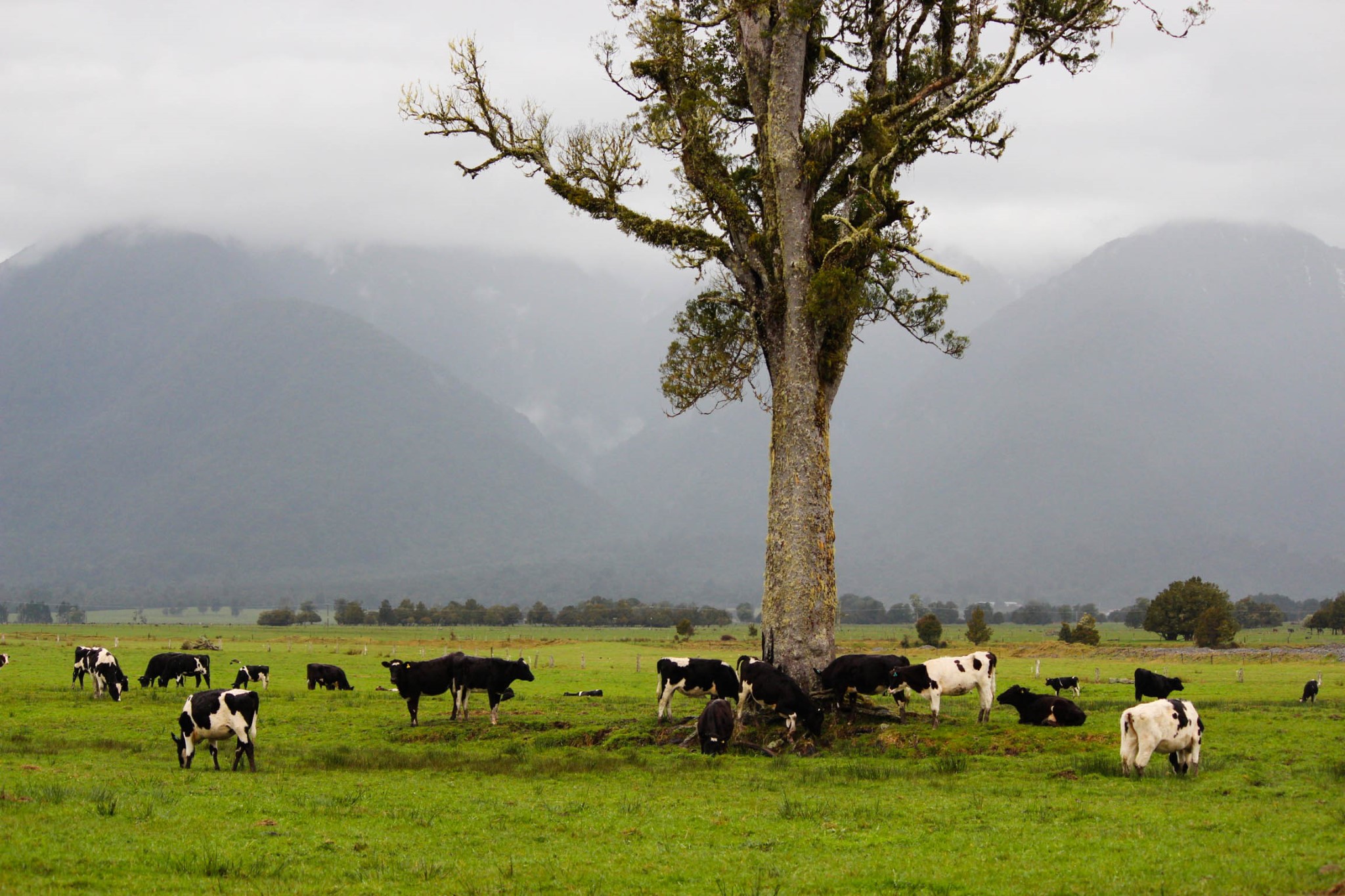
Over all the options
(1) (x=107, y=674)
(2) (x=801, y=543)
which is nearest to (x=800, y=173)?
(2) (x=801, y=543)

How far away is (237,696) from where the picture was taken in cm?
2117

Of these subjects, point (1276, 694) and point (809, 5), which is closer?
point (809, 5)

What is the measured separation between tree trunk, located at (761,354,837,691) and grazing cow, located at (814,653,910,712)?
0.30 meters

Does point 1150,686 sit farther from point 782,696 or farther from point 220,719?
point 220,719

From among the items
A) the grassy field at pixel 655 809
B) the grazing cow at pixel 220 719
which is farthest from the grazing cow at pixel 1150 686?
the grazing cow at pixel 220 719

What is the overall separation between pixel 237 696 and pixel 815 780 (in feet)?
36.0

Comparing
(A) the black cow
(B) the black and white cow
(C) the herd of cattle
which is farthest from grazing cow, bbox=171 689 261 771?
(A) the black cow

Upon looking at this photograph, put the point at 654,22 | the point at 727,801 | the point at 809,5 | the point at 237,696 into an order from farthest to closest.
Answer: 1. the point at 654,22
2. the point at 809,5
3. the point at 237,696
4. the point at 727,801

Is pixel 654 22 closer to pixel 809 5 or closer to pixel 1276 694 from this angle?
pixel 809 5

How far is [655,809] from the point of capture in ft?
56.1

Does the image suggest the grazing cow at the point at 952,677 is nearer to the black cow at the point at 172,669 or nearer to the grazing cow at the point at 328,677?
the grazing cow at the point at 328,677

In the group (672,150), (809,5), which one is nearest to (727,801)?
(672,150)

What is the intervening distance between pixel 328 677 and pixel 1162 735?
34.3 meters

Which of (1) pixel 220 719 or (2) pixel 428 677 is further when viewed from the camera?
(2) pixel 428 677
